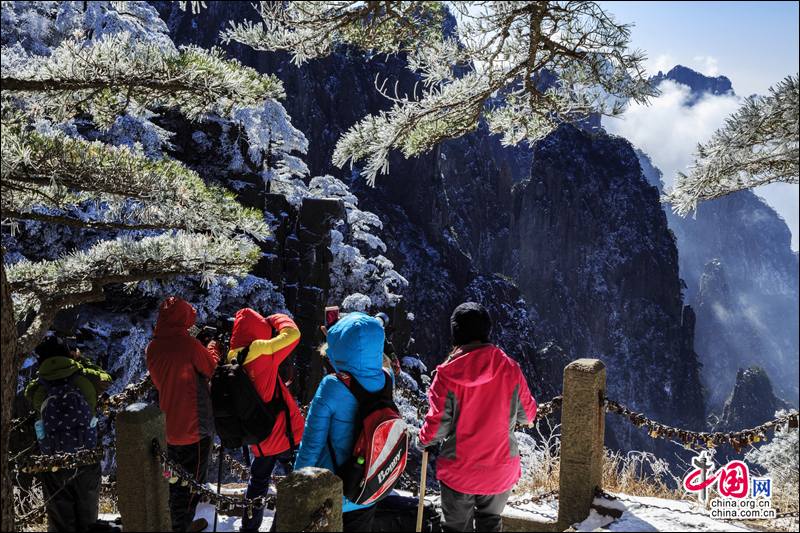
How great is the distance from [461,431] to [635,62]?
2313mm

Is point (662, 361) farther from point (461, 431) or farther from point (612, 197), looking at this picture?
point (461, 431)

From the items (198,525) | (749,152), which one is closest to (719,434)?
(749,152)

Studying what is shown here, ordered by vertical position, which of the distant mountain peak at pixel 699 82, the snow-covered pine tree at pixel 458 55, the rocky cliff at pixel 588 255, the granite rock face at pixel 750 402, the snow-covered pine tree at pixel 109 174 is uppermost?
the distant mountain peak at pixel 699 82

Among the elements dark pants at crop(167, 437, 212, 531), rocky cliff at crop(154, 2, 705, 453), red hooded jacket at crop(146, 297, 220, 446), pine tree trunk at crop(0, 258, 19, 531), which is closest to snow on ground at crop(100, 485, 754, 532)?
dark pants at crop(167, 437, 212, 531)

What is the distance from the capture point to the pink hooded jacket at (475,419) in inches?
86.3

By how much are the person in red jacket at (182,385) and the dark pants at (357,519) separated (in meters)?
1.13

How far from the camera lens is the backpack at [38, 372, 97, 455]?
2.76 metres

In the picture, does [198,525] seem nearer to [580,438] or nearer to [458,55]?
[580,438]

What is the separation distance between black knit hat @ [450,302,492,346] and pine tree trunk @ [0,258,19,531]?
2073 millimetres

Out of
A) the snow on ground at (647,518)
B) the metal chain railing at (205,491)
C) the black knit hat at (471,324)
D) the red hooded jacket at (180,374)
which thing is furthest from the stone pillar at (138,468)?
the snow on ground at (647,518)

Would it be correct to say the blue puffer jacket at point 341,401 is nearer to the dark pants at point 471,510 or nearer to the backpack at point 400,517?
the dark pants at point 471,510

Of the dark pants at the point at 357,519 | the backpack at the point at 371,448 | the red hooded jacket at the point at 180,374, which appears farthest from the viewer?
the red hooded jacket at the point at 180,374

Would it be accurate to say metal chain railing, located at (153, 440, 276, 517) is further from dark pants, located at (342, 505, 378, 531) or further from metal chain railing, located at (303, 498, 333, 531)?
metal chain railing, located at (303, 498, 333, 531)

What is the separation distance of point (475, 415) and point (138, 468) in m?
1.65
